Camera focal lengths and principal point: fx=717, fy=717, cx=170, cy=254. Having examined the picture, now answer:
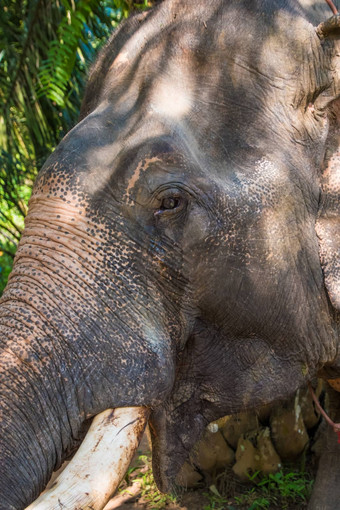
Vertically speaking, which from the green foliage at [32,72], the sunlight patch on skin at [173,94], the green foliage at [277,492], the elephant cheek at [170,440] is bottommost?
the green foliage at [277,492]

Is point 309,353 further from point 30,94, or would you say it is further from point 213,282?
point 30,94

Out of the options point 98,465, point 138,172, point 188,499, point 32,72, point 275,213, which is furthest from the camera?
point 32,72

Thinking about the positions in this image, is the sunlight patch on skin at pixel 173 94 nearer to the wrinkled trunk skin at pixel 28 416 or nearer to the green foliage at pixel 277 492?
the wrinkled trunk skin at pixel 28 416

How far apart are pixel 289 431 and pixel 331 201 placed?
2.08m

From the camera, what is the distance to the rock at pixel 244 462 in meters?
4.02

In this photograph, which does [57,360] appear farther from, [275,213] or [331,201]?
[331,201]

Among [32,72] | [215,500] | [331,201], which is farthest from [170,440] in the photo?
[32,72]

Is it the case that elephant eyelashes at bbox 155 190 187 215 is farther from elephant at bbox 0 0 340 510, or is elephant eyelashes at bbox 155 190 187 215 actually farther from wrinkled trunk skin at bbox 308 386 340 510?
wrinkled trunk skin at bbox 308 386 340 510

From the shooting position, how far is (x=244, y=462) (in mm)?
4027

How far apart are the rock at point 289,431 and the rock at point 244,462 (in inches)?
6.2

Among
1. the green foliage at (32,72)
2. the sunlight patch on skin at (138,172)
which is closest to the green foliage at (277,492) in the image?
the sunlight patch on skin at (138,172)

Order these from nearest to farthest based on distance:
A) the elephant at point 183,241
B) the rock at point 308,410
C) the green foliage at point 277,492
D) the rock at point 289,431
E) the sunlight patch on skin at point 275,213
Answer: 1. the elephant at point 183,241
2. the sunlight patch on skin at point 275,213
3. the green foliage at point 277,492
4. the rock at point 289,431
5. the rock at point 308,410

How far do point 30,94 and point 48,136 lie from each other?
1.10 ft

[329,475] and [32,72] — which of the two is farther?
[32,72]
